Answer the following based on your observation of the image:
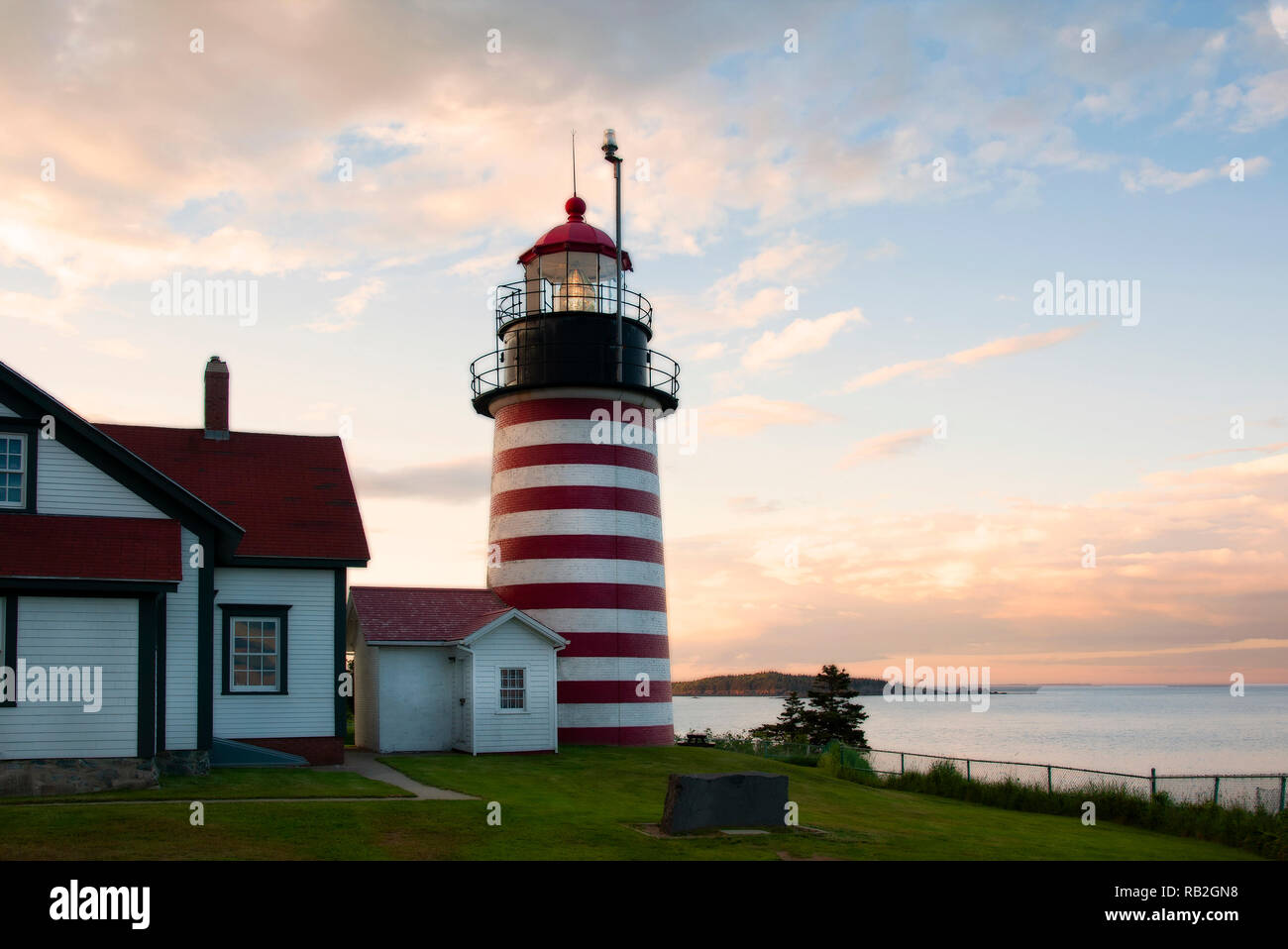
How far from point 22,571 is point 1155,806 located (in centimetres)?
1987

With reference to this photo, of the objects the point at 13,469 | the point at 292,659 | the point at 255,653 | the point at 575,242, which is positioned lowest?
the point at 292,659

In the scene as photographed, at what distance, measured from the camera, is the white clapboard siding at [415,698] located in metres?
26.3

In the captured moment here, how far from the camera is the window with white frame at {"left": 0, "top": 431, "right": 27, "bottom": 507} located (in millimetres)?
Result: 19250

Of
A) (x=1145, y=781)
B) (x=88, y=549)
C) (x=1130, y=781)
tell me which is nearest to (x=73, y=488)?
(x=88, y=549)

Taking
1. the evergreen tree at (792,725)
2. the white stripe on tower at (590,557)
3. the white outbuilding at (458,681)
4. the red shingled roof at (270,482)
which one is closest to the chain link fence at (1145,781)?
the white stripe on tower at (590,557)

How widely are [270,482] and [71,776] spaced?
865cm

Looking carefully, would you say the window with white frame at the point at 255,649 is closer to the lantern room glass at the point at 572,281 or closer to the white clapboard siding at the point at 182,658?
the white clapboard siding at the point at 182,658

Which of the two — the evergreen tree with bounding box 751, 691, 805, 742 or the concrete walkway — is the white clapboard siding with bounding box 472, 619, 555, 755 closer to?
the concrete walkway

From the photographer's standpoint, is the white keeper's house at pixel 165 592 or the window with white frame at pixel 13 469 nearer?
the white keeper's house at pixel 165 592

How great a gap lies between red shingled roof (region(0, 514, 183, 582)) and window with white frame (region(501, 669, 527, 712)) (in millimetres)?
8401

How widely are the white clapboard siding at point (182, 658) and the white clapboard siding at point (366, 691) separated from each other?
5.93m

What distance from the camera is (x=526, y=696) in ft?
86.3

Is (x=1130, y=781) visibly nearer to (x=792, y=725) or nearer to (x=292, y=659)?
(x=292, y=659)
